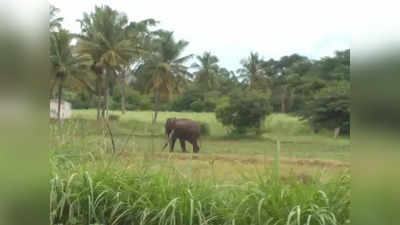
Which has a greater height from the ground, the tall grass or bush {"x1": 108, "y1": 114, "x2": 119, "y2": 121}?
bush {"x1": 108, "y1": 114, "x2": 119, "y2": 121}

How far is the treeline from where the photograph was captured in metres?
3.26

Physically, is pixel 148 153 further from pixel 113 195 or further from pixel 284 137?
pixel 284 137

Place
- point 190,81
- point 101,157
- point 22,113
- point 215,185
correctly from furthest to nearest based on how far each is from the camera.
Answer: point 190,81
point 101,157
point 215,185
point 22,113

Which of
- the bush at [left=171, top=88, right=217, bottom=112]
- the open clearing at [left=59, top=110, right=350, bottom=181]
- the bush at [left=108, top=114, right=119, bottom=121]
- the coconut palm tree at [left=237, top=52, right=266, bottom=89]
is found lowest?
the open clearing at [left=59, top=110, right=350, bottom=181]

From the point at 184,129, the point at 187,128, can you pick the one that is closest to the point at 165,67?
the point at 187,128

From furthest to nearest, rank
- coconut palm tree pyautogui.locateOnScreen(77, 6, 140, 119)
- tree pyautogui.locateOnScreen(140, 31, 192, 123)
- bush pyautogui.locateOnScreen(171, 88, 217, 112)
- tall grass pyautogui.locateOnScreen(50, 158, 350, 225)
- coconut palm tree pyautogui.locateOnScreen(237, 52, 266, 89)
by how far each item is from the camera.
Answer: coconut palm tree pyautogui.locateOnScreen(77, 6, 140, 119) → bush pyautogui.locateOnScreen(171, 88, 217, 112) → tree pyautogui.locateOnScreen(140, 31, 192, 123) → coconut palm tree pyautogui.locateOnScreen(237, 52, 266, 89) → tall grass pyautogui.locateOnScreen(50, 158, 350, 225)

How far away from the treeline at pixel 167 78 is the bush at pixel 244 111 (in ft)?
0.17

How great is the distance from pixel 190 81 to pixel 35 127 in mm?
4045

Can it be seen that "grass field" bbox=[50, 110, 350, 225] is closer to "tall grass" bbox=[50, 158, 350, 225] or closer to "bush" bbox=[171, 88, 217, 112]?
"tall grass" bbox=[50, 158, 350, 225]

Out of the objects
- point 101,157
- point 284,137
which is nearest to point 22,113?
point 101,157

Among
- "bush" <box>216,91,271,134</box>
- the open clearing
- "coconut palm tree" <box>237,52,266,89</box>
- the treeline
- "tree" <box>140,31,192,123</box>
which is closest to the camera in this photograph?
the open clearing

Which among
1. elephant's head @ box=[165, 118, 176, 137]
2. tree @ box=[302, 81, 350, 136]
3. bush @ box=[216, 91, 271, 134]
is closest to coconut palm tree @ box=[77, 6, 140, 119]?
elephant's head @ box=[165, 118, 176, 137]

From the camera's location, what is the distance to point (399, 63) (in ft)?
1.83

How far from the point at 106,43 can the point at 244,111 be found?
9.01ft
